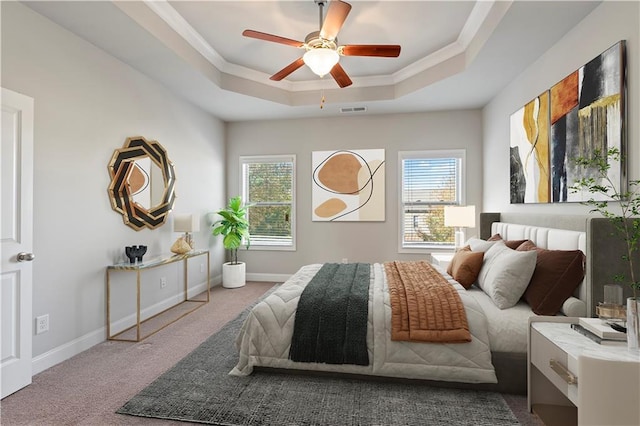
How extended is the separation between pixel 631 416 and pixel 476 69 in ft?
10.9

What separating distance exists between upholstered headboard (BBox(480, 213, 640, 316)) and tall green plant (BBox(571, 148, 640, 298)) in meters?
0.04

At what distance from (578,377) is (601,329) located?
424mm

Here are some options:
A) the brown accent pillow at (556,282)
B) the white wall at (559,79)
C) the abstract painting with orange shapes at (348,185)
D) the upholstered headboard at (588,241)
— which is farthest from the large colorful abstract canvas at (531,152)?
the abstract painting with orange shapes at (348,185)

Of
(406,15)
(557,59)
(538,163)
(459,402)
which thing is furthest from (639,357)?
(406,15)

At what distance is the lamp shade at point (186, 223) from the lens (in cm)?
407

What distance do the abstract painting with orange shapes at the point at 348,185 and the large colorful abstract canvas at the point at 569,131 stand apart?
2.00m

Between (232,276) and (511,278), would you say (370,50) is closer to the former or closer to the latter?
(511,278)

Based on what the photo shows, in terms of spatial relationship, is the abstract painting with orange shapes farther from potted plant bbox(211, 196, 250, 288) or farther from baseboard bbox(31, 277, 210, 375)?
baseboard bbox(31, 277, 210, 375)

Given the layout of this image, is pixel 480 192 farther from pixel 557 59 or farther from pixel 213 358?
pixel 213 358

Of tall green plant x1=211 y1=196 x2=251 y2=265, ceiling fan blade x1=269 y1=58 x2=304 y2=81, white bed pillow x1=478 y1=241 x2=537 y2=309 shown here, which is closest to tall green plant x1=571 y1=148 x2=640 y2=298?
white bed pillow x1=478 y1=241 x2=537 y2=309

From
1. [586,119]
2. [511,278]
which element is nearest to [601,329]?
[511,278]

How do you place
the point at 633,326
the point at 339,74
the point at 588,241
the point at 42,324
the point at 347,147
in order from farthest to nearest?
the point at 347,147, the point at 339,74, the point at 42,324, the point at 588,241, the point at 633,326

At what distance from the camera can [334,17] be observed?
248cm

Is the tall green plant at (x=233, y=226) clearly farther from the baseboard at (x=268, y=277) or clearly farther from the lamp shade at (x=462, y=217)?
the lamp shade at (x=462, y=217)
